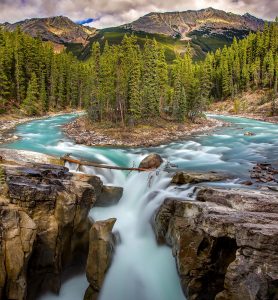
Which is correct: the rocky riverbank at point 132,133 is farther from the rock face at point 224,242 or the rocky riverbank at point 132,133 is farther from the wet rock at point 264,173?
the rock face at point 224,242

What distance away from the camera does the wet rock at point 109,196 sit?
19.6 m

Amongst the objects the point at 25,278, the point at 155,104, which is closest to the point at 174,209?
the point at 25,278

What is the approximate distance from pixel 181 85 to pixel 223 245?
49.7m

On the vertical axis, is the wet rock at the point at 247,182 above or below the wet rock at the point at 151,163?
above

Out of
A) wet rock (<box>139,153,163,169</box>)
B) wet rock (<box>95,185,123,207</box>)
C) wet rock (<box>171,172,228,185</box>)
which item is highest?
wet rock (<box>171,172,228,185</box>)

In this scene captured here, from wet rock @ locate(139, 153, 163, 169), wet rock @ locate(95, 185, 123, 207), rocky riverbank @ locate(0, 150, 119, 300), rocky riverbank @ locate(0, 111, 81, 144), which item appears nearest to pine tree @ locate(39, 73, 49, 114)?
rocky riverbank @ locate(0, 111, 81, 144)

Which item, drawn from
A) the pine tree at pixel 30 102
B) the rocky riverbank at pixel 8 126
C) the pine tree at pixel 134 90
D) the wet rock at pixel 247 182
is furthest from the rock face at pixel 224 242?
the pine tree at pixel 30 102

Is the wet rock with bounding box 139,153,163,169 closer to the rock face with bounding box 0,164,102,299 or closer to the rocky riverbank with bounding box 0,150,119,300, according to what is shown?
the rocky riverbank with bounding box 0,150,119,300

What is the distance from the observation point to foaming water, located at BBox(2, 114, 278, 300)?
14.2 m

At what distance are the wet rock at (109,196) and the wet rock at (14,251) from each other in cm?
704

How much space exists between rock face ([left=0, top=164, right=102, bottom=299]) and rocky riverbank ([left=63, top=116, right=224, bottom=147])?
23.1 meters

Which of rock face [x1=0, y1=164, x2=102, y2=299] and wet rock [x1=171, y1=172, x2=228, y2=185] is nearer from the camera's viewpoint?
rock face [x1=0, y1=164, x2=102, y2=299]

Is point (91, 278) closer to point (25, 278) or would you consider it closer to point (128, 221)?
point (25, 278)

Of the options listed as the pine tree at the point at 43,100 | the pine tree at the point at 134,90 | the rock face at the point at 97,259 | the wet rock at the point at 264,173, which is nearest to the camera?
the rock face at the point at 97,259
